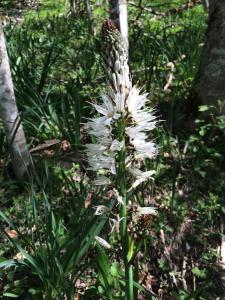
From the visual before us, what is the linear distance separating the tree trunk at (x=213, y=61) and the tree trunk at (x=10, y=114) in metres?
1.83

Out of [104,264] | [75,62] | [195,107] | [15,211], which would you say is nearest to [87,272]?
[104,264]

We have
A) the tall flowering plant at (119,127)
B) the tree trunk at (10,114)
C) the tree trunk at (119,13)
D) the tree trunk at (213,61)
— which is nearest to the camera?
the tall flowering plant at (119,127)

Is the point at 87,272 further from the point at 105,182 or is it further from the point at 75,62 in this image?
the point at 75,62

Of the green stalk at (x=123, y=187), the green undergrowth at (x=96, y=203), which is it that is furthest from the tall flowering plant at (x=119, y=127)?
the green undergrowth at (x=96, y=203)

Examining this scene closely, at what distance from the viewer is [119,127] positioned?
1750 mm

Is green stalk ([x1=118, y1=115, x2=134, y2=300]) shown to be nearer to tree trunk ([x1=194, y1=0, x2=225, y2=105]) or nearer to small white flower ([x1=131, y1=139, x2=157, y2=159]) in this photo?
small white flower ([x1=131, y1=139, x2=157, y2=159])

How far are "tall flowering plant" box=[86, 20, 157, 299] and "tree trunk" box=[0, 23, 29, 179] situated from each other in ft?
4.50

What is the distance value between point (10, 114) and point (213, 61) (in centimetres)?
195

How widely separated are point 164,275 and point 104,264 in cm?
76

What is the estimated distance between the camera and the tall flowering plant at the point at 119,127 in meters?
1.70

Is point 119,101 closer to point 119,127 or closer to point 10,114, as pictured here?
point 119,127

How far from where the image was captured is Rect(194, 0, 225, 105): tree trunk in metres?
3.76

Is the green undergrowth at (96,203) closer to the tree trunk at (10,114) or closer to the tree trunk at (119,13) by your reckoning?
the tree trunk at (10,114)

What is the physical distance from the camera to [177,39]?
5.75 metres
